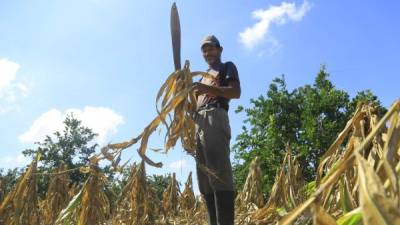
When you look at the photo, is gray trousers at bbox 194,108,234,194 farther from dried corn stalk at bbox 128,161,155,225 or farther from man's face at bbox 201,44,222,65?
dried corn stalk at bbox 128,161,155,225

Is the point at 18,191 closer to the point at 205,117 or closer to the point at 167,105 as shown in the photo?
the point at 205,117

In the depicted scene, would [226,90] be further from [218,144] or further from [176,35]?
[176,35]

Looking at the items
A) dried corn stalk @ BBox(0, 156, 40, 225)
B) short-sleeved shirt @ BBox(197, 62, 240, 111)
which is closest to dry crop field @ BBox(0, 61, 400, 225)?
dried corn stalk @ BBox(0, 156, 40, 225)

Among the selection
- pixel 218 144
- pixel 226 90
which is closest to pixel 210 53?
pixel 226 90

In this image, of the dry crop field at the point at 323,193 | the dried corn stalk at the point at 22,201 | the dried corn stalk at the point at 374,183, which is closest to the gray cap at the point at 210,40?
the dry crop field at the point at 323,193

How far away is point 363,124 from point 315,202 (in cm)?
69

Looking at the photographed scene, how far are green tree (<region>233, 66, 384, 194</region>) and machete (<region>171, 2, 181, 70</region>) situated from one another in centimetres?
1705

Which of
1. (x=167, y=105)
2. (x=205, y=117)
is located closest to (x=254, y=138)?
(x=205, y=117)

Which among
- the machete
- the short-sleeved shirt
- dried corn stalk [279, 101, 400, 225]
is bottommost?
dried corn stalk [279, 101, 400, 225]

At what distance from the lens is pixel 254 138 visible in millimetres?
21781

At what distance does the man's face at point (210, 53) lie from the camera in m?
2.74

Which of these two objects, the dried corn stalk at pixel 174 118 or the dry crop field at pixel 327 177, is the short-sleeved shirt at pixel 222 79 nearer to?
the dry crop field at pixel 327 177

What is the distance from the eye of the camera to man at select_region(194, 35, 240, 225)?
2.38 metres

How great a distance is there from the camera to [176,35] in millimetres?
1403
